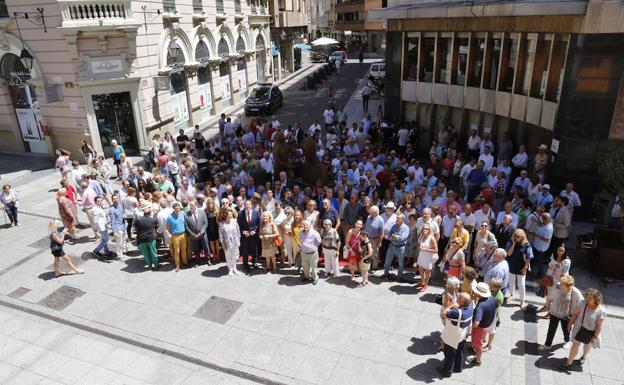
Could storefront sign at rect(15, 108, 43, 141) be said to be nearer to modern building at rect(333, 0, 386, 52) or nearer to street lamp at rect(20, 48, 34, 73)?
street lamp at rect(20, 48, 34, 73)

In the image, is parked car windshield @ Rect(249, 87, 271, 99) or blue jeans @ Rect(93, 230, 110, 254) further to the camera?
parked car windshield @ Rect(249, 87, 271, 99)

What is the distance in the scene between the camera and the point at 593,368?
7.29 meters

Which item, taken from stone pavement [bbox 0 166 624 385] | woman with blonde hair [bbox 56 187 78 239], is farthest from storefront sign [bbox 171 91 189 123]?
stone pavement [bbox 0 166 624 385]

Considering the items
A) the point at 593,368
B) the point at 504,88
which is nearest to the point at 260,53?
the point at 504,88

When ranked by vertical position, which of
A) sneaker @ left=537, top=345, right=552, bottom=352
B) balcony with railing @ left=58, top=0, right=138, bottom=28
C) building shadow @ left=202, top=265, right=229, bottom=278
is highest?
balcony with railing @ left=58, top=0, right=138, bottom=28

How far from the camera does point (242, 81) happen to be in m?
33.1

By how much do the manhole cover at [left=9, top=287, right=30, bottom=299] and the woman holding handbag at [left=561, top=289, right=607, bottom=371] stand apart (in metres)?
10.8

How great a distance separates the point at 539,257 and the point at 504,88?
7.79 metres

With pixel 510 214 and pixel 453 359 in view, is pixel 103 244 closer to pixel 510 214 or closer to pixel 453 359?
pixel 453 359

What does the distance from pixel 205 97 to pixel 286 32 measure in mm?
21053

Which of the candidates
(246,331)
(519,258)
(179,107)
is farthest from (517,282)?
(179,107)

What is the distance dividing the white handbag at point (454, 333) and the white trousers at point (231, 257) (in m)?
5.14

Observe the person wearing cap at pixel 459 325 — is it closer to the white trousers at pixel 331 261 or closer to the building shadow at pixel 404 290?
the building shadow at pixel 404 290

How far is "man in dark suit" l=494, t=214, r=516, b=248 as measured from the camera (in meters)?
9.23
